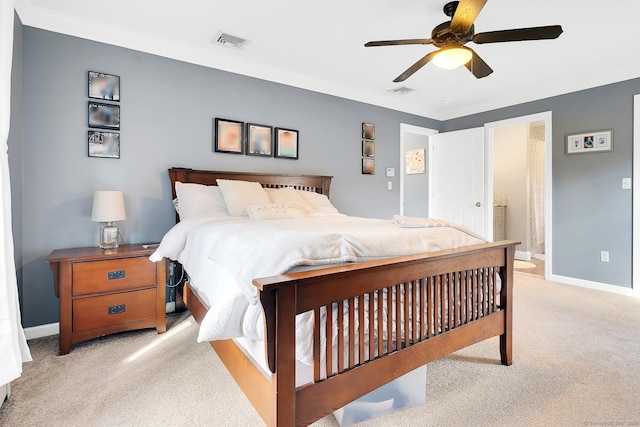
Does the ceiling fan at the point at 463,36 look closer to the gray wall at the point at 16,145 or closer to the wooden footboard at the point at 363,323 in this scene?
the wooden footboard at the point at 363,323

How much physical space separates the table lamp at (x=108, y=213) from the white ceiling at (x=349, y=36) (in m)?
1.28

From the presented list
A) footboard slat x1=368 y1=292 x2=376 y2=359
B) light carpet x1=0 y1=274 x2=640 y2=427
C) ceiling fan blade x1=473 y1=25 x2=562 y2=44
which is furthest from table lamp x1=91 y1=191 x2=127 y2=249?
ceiling fan blade x1=473 y1=25 x2=562 y2=44

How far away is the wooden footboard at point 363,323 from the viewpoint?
114 cm

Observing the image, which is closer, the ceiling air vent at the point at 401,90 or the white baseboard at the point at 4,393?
the white baseboard at the point at 4,393

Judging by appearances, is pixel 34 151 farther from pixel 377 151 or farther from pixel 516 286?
pixel 516 286

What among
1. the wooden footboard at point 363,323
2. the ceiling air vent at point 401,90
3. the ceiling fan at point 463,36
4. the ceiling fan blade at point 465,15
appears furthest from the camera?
the ceiling air vent at point 401,90

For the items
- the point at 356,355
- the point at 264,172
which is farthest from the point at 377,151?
the point at 356,355

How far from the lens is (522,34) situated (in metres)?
2.02

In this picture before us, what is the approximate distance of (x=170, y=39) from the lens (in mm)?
2900

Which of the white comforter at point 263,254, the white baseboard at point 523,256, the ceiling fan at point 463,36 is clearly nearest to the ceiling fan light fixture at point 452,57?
the ceiling fan at point 463,36

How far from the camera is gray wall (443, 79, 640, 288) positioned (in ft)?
11.7

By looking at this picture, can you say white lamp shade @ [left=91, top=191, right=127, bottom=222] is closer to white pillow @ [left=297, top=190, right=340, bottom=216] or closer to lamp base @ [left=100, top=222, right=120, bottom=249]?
lamp base @ [left=100, top=222, right=120, bottom=249]

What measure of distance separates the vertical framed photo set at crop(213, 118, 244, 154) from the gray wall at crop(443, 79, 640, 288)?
12.0 ft

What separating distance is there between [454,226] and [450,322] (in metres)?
0.52
